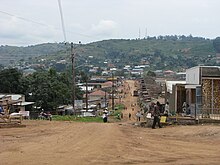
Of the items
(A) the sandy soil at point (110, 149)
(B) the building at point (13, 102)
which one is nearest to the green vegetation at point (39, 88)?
(B) the building at point (13, 102)

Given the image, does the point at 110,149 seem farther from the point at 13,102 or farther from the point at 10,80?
the point at 10,80

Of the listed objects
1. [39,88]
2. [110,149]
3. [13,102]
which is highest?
[39,88]

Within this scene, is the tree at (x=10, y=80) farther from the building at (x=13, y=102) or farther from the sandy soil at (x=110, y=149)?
the sandy soil at (x=110, y=149)

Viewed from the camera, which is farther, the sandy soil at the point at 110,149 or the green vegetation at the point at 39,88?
the green vegetation at the point at 39,88

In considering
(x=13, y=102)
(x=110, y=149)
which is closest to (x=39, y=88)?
(x=13, y=102)

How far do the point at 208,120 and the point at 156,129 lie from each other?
131 inches

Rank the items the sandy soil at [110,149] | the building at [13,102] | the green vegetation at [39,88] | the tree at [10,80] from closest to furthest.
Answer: the sandy soil at [110,149] → the building at [13,102] → the green vegetation at [39,88] → the tree at [10,80]

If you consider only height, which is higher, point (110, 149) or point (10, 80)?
point (10, 80)

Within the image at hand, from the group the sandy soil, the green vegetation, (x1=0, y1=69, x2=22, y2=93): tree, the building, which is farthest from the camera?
(x1=0, y1=69, x2=22, y2=93): tree

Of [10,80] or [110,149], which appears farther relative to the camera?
[10,80]

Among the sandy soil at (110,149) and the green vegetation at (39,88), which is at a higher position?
the green vegetation at (39,88)

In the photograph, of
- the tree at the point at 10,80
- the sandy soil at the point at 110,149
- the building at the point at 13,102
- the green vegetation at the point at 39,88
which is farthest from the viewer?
the tree at the point at 10,80

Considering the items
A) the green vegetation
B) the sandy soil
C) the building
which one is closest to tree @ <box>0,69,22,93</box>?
the green vegetation

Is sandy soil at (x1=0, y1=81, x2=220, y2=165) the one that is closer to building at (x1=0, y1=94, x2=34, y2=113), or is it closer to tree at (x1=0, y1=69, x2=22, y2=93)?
building at (x1=0, y1=94, x2=34, y2=113)
